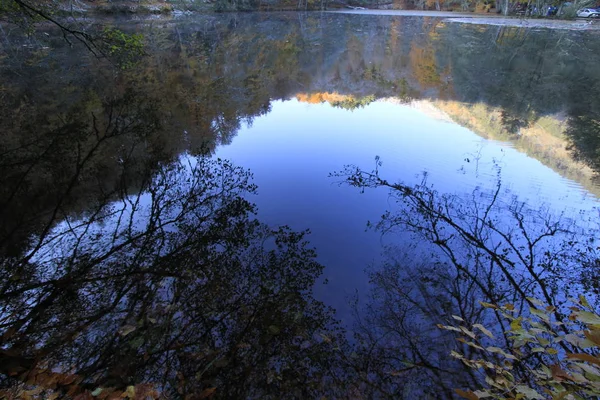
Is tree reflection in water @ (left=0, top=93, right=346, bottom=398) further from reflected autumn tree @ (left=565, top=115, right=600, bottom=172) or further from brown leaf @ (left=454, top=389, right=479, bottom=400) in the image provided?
reflected autumn tree @ (left=565, top=115, right=600, bottom=172)

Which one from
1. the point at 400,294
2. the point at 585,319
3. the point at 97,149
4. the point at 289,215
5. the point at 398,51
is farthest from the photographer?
the point at 398,51

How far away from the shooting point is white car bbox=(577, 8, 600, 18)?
135ft

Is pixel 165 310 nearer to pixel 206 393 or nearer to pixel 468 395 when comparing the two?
pixel 206 393

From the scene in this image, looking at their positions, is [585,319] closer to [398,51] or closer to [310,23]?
[398,51]

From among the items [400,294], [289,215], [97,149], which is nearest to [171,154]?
[97,149]

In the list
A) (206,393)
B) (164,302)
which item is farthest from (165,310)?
(206,393)

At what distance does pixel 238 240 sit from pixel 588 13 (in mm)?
60287

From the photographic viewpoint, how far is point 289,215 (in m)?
7.06

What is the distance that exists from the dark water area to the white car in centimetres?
4273

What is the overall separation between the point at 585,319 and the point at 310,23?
1918 inches

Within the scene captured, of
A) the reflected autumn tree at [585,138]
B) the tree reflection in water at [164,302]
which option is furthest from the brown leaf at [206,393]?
the reflected autumn tree at [585,138]

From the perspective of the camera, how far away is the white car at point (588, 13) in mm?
41125

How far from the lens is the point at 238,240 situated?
616cm

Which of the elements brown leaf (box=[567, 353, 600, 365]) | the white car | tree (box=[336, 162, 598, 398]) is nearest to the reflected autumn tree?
tree (box=[336, 162, 598, 398])
